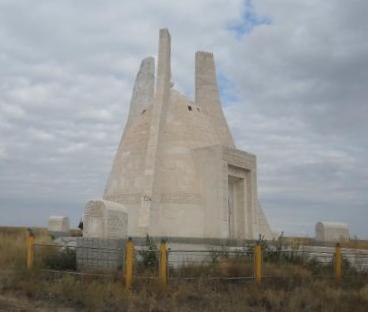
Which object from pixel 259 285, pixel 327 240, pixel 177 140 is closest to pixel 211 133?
Result: pixel 177 140

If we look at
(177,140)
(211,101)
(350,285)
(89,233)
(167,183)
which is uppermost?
(211,101)

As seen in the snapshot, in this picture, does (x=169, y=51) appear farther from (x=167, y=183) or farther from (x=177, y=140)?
(x=167, y=183)

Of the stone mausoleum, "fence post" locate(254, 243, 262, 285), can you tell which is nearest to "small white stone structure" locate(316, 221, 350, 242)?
the stone mausoleum

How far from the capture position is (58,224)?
62.1 feet

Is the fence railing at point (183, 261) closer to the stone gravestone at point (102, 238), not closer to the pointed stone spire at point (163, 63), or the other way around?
the stone gravestone at point (102, 238)

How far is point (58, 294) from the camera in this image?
25.2 feet

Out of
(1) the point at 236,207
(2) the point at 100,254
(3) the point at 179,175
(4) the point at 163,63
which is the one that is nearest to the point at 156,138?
(3) the point at 179,175

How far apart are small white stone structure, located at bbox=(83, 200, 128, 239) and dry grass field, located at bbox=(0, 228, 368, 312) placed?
54.0 inches

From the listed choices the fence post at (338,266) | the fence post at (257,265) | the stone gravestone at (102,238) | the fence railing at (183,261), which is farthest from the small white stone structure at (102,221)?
the fence post at (338,266)

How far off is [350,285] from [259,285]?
6.95ft

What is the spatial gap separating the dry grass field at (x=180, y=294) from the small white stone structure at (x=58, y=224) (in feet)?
31.7

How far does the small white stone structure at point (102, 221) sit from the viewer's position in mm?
9922

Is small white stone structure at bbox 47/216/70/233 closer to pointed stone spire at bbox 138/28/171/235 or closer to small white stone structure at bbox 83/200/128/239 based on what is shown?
pointed stone spire at bbox 138/28/171/235

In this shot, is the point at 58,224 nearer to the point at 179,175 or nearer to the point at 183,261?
the point at 179,175
